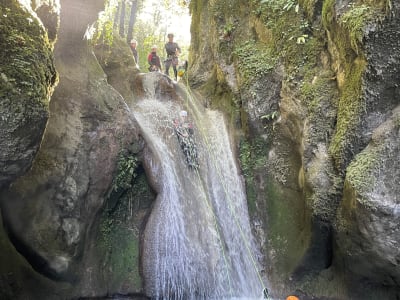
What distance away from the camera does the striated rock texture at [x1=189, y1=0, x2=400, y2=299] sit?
207 inches

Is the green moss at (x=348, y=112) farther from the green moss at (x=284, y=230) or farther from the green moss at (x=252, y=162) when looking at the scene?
the green moss at (x=252, y=162)

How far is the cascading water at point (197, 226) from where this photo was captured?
6.07 m

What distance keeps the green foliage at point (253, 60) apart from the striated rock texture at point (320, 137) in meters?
0.03

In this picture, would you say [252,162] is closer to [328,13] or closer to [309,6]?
[328,13]

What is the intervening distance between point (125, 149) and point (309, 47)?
13.4 feet

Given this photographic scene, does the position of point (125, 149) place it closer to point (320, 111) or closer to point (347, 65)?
point (320, 111)

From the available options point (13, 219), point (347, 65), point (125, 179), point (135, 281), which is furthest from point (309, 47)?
point (13, 219)

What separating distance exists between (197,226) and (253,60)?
13.3ft

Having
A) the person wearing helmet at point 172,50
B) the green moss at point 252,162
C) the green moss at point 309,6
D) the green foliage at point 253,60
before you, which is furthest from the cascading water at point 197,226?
the person wearing helmet at point 172,50

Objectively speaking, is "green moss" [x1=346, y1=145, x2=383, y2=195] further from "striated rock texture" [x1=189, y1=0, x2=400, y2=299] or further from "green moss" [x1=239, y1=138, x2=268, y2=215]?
"green moss" [x1=239, y1=138, x2=268, y2=215]

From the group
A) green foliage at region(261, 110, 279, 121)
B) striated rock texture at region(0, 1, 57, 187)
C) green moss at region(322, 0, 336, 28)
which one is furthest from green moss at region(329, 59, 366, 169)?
striated rock texture at region(0, 1, 57, 187)

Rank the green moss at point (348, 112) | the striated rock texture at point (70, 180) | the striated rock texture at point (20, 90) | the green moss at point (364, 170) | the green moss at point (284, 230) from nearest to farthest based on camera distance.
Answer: the striated rock texture at point (20, 90), the striated rock texture at point (70, 180), the green moss at point (364, 170), the green moss at point (348, 112), the green moss at point (284, 230)

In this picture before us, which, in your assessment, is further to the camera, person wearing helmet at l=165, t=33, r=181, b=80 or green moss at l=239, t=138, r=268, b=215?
person wearing helmet at l=165, t=33, r=181, b=80

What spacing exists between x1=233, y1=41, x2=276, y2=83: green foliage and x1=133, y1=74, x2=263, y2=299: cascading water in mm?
1685
